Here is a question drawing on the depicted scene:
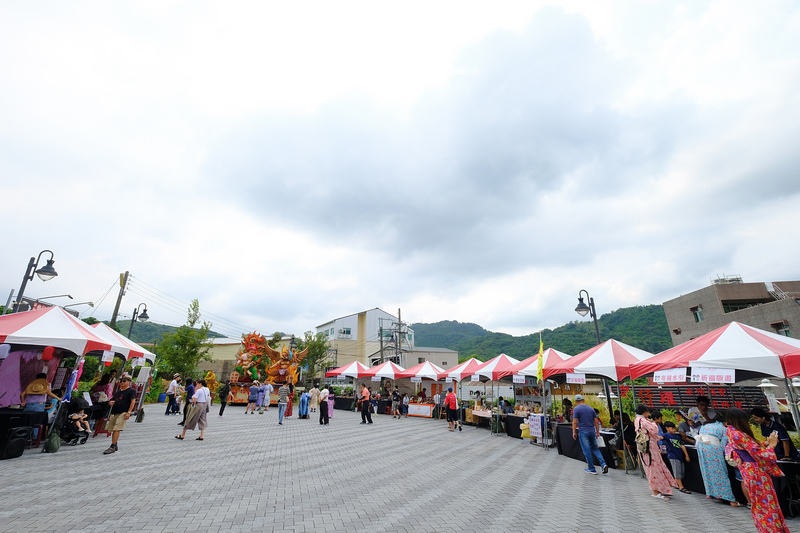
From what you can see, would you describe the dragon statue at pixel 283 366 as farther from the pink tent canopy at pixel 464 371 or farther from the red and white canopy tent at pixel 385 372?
the pink tent canopy at pixel 464 371

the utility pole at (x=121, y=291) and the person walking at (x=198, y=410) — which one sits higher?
the utility pole at (x=121, y=291)

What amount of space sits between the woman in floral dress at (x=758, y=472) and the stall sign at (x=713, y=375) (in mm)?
1558

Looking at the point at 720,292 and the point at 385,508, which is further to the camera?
the point at 720,292

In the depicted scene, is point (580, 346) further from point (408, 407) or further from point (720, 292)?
point (408, 407)

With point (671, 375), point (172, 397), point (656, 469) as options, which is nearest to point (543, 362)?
point (671, 375)

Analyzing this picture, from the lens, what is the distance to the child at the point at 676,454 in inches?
292

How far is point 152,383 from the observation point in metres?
26.2

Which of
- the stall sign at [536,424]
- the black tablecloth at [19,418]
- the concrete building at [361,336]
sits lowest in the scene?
the stall sign at [536,424]

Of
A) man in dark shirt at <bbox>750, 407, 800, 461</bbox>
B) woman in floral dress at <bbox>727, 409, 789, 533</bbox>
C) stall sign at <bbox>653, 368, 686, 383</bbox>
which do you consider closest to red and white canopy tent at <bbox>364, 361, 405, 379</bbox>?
stall sign at <bbox>653, 368, 686, 383</bbox>

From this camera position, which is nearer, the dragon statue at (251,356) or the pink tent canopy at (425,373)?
the pink tent canopy at (425,373)

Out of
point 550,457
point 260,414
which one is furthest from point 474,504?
point 260,414

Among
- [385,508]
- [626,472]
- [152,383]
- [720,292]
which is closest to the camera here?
[385,508]

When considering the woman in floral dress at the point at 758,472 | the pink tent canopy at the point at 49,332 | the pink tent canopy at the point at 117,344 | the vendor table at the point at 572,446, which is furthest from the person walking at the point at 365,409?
the woman in floral dress at the point at 758,472

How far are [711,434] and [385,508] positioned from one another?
614cm
